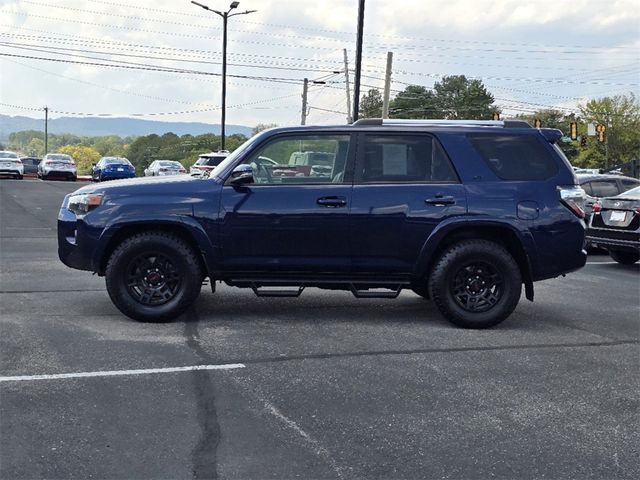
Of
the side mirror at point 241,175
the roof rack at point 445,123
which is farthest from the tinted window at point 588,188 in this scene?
the side mirror at point 241,175

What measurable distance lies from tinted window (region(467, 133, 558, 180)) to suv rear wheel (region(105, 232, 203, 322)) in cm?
288

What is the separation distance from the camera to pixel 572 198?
7008mm

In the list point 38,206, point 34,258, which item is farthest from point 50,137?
point 34,258

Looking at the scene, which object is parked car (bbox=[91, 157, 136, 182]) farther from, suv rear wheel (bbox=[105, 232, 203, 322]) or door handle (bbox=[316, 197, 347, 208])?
door handle (bbox=[316, 197, 347, 208])

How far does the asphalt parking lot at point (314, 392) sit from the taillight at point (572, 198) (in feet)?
3.74

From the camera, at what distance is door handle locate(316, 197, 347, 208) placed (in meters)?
6.84

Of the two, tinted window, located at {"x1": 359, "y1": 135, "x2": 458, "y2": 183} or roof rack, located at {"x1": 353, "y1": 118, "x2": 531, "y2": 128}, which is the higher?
roof rack, located at {"x1": 353, "y1": 118, "x2": 531, "y2": 128}

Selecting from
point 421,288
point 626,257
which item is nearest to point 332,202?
point 421,288

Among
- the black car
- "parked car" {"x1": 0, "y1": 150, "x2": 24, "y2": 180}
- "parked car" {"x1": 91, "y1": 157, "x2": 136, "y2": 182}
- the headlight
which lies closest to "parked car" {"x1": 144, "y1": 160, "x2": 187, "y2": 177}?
"parked car" {"x1": 91, "y1": 157, "x2": 136, "y2": 182}

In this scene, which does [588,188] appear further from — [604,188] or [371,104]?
[371,104]

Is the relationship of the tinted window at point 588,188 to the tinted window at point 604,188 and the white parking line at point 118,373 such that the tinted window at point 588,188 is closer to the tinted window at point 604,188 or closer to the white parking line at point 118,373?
the tinted window at point 604,188

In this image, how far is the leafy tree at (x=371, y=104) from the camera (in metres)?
87.8

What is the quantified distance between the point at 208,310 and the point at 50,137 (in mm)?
173178

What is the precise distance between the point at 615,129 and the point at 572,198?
3258 inches
